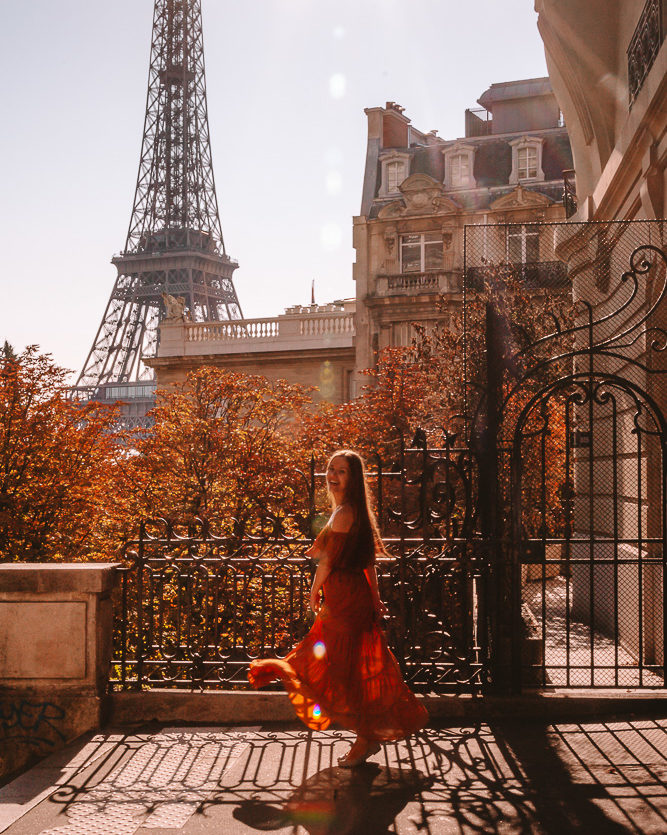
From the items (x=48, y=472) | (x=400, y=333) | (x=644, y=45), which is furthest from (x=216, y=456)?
(x=400, y=333)

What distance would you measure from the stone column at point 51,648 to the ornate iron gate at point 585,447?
299cm

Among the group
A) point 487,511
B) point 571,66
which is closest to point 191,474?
point 571,66

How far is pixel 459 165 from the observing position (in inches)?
1375

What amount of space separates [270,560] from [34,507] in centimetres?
1457

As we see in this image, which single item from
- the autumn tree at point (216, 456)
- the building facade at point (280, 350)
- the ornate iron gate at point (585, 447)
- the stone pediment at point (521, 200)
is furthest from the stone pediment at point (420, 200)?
the ornate iron gate at point (585, 447)

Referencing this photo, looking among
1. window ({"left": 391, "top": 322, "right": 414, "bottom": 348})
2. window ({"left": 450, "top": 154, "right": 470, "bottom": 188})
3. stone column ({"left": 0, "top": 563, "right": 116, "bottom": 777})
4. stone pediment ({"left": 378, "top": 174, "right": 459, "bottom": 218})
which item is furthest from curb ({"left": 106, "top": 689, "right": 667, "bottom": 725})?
window ({"left": 450, "top": 154, "right": 470, "bottom": 188})

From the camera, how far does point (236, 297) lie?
71.2 m

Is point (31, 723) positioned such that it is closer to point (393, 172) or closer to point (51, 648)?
point (51, 648)

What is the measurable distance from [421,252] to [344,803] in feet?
94.6

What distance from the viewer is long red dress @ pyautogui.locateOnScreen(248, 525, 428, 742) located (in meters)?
5.43

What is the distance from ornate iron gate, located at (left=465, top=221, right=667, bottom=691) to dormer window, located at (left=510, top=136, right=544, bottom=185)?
72.1 ft

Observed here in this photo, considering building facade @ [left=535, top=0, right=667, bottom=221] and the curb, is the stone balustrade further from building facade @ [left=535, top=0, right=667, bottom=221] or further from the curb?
the curb

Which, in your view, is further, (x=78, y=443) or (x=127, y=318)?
(x=127, y=318)

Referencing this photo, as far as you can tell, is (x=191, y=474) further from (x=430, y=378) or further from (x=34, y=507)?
(x=430, y=378)
